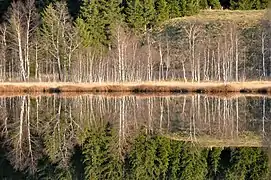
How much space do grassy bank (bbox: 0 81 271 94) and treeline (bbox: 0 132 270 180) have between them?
3336cm

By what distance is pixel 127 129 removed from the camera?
35.6 meters

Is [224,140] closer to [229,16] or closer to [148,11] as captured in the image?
[148,11]

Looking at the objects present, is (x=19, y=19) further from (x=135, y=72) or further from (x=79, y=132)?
(x=79, y=132)

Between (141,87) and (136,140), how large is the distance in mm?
33017

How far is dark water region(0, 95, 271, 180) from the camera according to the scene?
80.9 ft

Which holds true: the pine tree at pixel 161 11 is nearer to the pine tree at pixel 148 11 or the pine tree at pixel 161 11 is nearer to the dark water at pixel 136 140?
the pine tree at pixel 148 11

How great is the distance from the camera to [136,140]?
3162 centimetres

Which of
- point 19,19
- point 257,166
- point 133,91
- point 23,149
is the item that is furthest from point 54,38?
point 257,166

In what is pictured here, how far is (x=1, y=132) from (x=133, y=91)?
29549mm

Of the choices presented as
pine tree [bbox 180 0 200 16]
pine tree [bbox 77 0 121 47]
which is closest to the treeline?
pine tree [bbox 77 0 121 47]

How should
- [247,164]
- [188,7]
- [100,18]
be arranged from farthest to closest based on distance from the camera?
[188,7]
[100,18]
[247,164]

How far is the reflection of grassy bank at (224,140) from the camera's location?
3023cm

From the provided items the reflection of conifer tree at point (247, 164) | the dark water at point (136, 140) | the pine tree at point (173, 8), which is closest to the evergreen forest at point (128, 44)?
the pine tree at point (173, 8)

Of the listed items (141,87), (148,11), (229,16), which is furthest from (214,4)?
(141,87)
